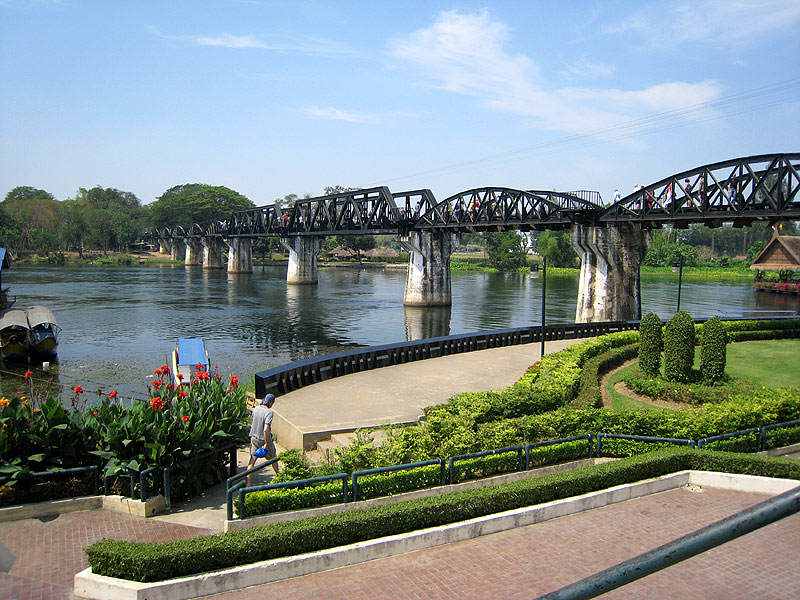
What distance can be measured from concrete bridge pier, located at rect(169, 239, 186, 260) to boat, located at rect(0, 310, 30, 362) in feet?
507

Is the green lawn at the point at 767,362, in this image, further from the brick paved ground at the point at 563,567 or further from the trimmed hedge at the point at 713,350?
the brick paved ground at the point at 563,567

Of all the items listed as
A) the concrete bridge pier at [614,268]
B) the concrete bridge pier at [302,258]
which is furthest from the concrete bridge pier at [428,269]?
the concrete bridge pier at [302,258]

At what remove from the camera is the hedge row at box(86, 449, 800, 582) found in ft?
32.1

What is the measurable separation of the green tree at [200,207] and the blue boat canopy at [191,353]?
162 metres

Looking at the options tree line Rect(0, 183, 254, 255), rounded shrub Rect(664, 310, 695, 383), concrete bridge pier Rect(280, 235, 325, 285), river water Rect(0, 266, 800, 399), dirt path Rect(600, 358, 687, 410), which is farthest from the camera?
tree line Rect(0, 183, 254, 255)

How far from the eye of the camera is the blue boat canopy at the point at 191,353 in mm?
31109

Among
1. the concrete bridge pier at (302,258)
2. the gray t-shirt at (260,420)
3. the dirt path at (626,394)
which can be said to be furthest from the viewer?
the concrete bridge pier at (302,258)

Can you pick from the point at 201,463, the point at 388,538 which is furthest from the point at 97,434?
the point at 388,538

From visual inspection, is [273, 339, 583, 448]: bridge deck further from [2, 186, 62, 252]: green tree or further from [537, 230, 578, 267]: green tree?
[2, 186, 62, 252]: green tree

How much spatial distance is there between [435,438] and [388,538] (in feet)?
13.9

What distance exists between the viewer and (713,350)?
23578 millimetres

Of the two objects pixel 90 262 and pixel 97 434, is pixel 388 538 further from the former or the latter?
pixel 90 262

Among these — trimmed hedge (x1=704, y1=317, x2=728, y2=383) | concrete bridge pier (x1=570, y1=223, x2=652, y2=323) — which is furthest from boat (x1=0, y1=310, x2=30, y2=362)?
concrete bridge pier (x1=570, y1=223, x2=652, y2=323)

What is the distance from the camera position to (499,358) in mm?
30562
